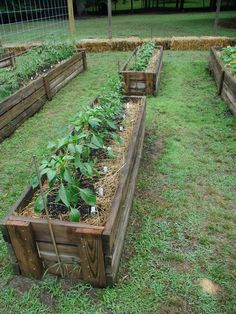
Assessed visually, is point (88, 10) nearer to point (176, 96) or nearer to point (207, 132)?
point (176, 96)

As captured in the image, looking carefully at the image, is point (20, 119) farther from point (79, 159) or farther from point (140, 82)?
point (79, 159)

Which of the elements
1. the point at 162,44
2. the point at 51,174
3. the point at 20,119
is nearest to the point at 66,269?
the point at 51,174

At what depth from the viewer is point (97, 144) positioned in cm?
244

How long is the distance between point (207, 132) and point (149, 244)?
2.32 m

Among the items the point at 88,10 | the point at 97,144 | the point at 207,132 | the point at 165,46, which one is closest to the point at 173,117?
the point at 207,132

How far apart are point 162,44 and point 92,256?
860 centimetres

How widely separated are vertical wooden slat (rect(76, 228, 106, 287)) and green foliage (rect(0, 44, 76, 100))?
3203 mm

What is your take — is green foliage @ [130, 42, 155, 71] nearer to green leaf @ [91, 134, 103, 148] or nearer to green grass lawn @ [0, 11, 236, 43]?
green grass lawn @ [0, 11, 236, 43]

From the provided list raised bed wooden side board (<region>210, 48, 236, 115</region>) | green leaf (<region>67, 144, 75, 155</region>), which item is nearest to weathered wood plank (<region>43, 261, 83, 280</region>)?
green leaf (<region>67, 144, 75, 155</region>)

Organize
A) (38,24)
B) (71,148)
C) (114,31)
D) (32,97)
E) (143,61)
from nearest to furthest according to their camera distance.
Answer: (71,148) → (32,97) → (143,61) → (38,24) → (114,31)

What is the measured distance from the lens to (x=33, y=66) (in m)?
5.69

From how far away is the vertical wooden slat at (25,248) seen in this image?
1.90m

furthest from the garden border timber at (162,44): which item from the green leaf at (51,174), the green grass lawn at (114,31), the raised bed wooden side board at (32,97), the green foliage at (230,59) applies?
the green leaf at (51,174)

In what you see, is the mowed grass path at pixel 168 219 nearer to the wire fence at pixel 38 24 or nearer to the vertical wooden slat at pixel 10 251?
the vertical wooden slat at pixel 10 251
